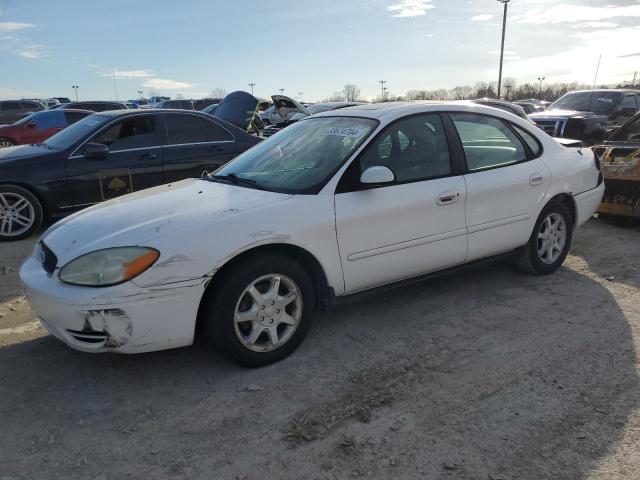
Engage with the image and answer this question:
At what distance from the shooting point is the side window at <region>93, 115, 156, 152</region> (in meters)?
6.86

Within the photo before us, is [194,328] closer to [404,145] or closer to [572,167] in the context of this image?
[404,145]

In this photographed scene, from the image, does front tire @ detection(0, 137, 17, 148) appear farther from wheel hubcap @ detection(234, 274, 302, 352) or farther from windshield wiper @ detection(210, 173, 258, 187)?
wheel hubcap @ detection(234, 274, 302, 352)

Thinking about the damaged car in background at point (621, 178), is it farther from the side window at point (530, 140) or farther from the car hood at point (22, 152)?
the car hood at point (22, 152)

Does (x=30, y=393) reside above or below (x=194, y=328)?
below

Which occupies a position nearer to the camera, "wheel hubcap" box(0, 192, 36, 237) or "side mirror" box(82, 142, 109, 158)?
"wheel hubcap" box(0, 192, 36, 237)

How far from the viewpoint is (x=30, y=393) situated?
9.97ft

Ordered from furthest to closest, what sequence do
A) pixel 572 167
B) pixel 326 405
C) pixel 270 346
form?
pixel 572 167
pixel 270 346
pixel 326 405

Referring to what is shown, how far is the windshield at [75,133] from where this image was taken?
6.75 meters

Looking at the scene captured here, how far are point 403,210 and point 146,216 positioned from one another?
1.73m

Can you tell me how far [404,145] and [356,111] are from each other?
0.55 m

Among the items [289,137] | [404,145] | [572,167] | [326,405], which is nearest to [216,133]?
[289,137]

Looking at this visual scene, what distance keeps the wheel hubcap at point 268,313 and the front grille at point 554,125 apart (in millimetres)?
9799

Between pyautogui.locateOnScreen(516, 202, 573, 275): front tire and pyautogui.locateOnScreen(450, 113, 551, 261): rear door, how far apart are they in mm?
160

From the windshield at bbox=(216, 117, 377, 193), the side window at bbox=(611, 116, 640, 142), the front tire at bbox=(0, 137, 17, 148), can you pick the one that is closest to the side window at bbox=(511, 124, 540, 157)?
the windshield at bbox=(216, 117, 377, 193)
